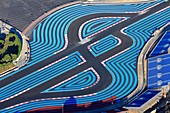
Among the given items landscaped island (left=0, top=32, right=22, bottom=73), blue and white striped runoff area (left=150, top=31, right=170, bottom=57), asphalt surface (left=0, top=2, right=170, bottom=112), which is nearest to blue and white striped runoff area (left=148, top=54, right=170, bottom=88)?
blue and white striped runoff area (left=150, top=31, right=170, bottom=57)

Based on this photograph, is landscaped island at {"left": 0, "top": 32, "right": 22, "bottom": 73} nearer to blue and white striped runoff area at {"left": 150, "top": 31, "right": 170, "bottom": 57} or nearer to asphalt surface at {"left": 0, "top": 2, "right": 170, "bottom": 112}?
asphalt surface at {"left": 0, "top": 2, "right": 170, "bottom": 112}

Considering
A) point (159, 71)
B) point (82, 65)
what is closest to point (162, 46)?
point (159, 71)

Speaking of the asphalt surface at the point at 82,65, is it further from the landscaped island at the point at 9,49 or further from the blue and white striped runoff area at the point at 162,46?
the blue and white striped runoff area at the point at 162,46

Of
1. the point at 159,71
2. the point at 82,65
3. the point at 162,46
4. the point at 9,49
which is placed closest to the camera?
the point at 159,71

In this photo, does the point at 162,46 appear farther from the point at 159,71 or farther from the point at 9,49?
the point at 9,49

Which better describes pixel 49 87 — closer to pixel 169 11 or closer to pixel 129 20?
pixel 129 20

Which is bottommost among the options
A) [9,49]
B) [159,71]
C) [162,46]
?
[159,71]

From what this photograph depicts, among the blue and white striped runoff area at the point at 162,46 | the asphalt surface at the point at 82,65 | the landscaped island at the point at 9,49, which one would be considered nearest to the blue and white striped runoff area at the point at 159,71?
the blue and white striped runoff area at the point at 162,46

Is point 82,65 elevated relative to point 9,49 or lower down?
lower down
